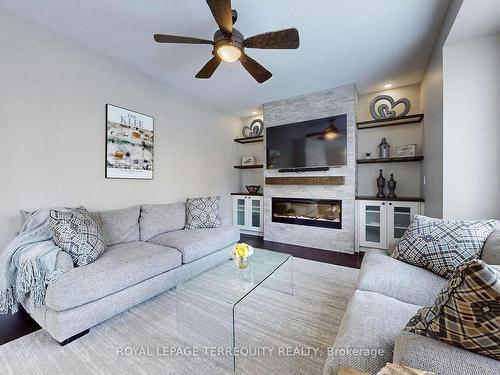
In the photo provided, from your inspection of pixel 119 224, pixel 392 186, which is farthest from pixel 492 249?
pixel 119 224

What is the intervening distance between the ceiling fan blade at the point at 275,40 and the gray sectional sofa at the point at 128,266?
2.06 m

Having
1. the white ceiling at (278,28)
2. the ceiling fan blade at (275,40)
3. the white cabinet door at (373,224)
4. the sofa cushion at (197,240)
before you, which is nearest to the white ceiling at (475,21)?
the white ceiling at (278,28)

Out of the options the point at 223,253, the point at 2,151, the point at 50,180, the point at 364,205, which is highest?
the point at 2,151

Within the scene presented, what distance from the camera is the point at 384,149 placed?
139 inches

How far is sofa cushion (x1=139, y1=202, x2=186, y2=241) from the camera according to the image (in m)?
2.73

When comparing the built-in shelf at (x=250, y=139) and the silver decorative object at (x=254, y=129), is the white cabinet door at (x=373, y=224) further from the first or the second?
the silver decorative object at (x=254, y=129)

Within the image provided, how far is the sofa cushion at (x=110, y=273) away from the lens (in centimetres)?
148

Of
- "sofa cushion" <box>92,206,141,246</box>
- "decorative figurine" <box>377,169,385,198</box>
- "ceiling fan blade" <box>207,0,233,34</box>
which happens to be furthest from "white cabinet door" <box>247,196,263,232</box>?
"ceiling fan blade" <box>207,0,233,34</box>

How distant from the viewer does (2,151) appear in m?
1.94

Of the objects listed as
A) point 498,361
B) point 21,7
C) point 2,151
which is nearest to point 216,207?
point 2,151

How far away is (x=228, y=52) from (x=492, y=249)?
7.80 feet

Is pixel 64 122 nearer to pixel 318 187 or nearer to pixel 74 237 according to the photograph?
pixel 74 237

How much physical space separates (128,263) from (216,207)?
1.62m

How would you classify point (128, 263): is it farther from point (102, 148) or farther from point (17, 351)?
point (102, 148)
